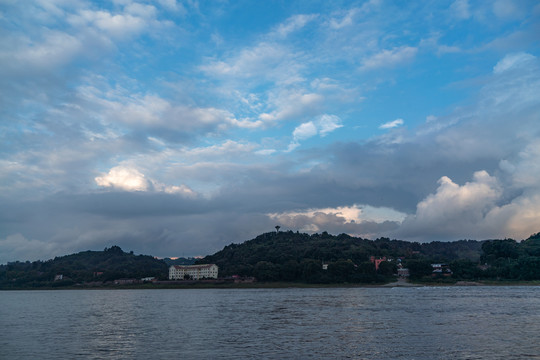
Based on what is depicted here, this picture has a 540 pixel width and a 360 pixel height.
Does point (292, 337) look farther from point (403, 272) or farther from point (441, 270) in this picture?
point (403, 272)

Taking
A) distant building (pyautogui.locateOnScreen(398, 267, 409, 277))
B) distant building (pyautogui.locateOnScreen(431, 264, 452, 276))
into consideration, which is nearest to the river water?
distant building (pyautogui.locateOnScreen(431, 264, 452, 276))

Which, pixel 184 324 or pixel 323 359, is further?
pixel 184 324

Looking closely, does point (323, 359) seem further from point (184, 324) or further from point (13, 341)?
point (13, 341)

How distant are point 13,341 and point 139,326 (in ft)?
47.1

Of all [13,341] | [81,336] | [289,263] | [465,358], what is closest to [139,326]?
[81,336]

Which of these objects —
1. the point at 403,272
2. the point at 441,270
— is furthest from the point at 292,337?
the point at 403,272

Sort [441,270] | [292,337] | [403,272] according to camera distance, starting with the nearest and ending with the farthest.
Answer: [292,337] → [441,270] → [403,272]

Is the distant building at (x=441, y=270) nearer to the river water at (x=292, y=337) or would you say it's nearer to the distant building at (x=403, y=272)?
the distant building at (x=403, y=272)

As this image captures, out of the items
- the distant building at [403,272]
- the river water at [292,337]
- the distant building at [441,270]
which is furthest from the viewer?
the distant building at [403,272]

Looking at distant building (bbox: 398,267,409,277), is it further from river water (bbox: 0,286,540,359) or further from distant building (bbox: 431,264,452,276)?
river water (bbox: 0,286,540,359)

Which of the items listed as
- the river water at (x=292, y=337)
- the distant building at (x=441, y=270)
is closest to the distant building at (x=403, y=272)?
the distant building at (x=441, y=270)

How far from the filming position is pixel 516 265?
15550 cm

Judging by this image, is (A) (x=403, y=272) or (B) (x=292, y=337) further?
(A) (x=403, y=272)

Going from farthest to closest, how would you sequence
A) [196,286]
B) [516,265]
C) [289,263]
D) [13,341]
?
[196,286] → [289,263] → [516,265] → [13,341]
